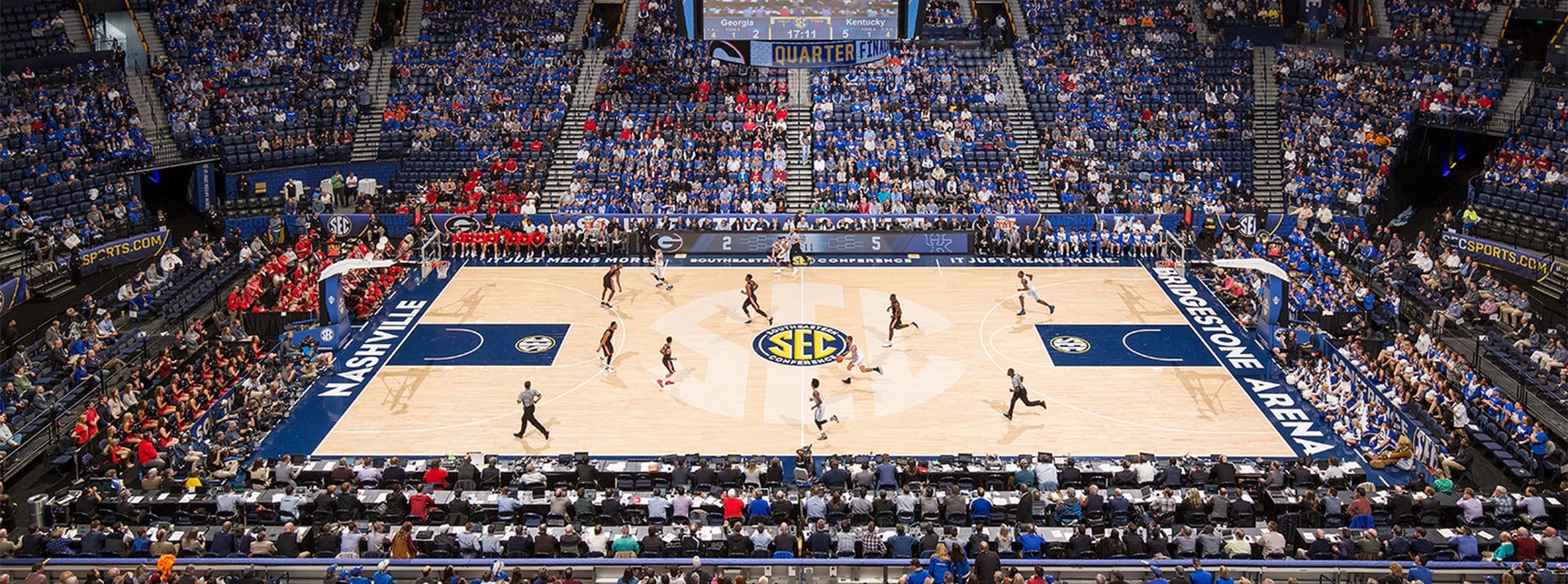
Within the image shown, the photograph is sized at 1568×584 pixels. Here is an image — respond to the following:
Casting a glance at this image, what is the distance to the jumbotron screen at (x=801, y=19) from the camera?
46906 millimetres

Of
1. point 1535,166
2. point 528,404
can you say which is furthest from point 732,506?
point 1535,166

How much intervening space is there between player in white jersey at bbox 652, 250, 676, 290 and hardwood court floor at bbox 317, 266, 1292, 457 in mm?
424

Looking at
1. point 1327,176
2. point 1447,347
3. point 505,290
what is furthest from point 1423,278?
point 505,290

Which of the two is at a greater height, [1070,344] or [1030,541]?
[1070,344]

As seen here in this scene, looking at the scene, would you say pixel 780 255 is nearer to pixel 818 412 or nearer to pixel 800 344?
pixel 800 344

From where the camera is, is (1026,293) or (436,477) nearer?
(436,477)

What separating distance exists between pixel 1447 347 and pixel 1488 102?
2017cm

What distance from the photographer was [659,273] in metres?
40.7

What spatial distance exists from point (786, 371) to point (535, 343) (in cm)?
724

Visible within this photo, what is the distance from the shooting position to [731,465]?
2544 centimetres

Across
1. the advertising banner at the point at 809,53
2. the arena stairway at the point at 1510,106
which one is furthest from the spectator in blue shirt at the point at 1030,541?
the arena stairway at the point at 1510,106

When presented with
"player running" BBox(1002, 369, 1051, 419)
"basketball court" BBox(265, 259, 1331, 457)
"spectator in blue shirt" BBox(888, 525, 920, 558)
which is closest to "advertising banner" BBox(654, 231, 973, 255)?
"basketball court" BBox(265, 259, 1331, 457)

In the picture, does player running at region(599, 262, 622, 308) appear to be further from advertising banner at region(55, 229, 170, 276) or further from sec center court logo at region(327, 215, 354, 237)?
advertising banner at region(55, 229, 170, 276)

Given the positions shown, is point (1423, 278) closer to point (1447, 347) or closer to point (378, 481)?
point (1447, 347)
